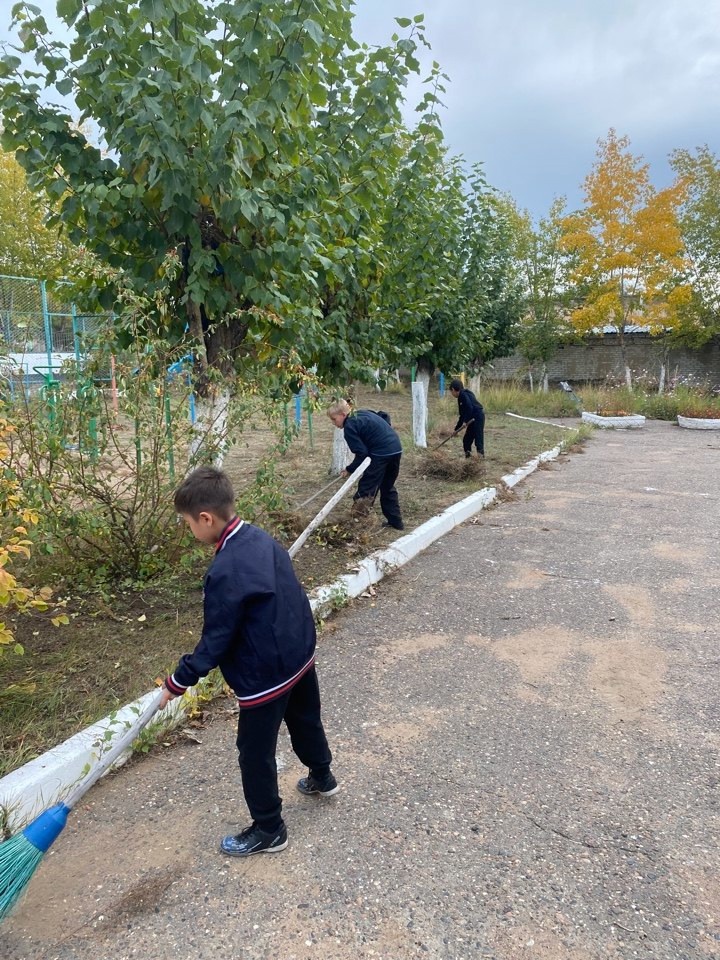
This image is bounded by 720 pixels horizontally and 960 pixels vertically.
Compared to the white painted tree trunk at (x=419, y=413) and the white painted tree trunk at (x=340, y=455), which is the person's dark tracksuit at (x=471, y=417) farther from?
the white painted tree trunk at (x=340, y=455)

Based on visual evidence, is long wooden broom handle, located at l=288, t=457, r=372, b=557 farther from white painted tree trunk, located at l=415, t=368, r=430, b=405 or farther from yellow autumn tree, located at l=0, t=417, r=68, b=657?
white painted tree trunk, located at l=415, t=368, r=430, b=405

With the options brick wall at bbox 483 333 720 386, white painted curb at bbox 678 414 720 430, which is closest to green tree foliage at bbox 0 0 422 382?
white painted curb at bbox 678 414 720 430

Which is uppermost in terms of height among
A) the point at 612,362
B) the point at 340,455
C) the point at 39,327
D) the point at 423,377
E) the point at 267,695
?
the point at 612,362

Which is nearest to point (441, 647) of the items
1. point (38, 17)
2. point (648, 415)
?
point (38, 17)

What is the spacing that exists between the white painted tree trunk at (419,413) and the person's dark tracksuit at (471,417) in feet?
4.37

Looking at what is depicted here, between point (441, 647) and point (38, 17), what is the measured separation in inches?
174

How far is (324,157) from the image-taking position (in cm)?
452

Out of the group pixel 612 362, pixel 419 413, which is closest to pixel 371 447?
pixel 419 413

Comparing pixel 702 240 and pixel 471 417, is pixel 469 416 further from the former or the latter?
pixel 702 240

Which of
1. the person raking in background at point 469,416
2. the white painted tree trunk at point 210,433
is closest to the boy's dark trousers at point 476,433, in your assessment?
the person raking in background at point 469,416

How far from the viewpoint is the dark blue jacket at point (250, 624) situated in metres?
2.16

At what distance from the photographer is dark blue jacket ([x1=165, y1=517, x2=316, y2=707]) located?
2158 mm

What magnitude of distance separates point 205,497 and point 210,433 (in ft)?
7.15

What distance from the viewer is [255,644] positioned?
224cm
